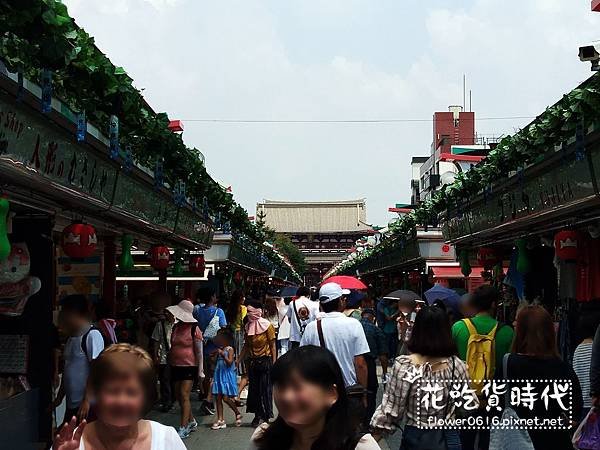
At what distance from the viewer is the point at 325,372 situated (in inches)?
132

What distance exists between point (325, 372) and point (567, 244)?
20.2 ft

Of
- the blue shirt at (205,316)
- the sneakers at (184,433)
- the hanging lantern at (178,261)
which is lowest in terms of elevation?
the sneakers at (184,433)

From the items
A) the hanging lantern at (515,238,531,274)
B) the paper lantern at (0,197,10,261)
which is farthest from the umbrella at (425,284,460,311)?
the paper lantern at (0,197,10,261)

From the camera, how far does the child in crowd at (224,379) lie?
424 inches

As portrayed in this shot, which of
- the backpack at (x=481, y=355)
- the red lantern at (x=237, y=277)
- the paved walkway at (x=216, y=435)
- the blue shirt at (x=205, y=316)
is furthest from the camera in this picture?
the red lantern at (x=237, y=277)

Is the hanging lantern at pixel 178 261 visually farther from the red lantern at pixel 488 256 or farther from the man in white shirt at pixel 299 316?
the red lantern at pixel 488 256

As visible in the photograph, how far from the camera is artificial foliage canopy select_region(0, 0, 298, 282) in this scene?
527 centimetres

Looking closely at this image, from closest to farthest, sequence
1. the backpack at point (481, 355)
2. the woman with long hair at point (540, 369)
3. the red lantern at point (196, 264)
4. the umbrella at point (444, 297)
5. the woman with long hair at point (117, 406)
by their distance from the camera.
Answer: the woman with long hair at point (117, 406) → the woman with long hair at point (540, 369) → the backpack at point (481, 355) → the umbrella at point (444, 297) → the red lantern at point (196, 264)

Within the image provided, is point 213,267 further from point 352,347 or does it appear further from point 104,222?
point 352,347

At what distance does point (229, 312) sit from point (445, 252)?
7506mm

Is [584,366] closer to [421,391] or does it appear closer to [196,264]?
[421,391]

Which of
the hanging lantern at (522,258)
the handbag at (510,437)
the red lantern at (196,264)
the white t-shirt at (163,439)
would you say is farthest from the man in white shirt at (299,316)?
the white t-shirt at (163,439)

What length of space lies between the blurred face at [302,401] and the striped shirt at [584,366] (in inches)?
141

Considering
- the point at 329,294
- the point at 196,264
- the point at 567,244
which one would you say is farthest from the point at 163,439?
the point at 196,264
